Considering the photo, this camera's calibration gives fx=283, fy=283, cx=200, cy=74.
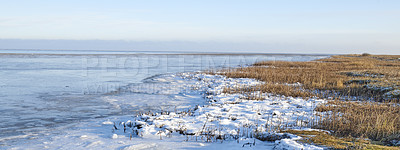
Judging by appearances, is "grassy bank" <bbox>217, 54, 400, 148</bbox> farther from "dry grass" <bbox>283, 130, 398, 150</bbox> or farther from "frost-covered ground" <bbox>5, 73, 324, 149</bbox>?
"frost-covered ground" <bbox>5, 73, 324, 149</bbox>

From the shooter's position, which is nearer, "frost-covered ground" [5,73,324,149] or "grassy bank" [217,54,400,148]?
"frost-covered ground" [5,73,324,149]

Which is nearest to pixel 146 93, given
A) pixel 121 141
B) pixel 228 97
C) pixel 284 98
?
pixel 228 97

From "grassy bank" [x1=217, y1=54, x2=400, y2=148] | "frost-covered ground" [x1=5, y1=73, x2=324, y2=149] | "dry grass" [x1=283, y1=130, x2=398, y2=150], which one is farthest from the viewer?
"grassy bank" [x1=217, y1=54, x2=400, y2=148]

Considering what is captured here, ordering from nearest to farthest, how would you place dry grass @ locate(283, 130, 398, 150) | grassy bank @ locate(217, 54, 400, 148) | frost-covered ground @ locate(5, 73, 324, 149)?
dry grass @ locate(283, 130, 398, 150), frost-covered ground @ locate(5, 73, 324, 149), grassy bank @ locate(217, 54, 400, 148)

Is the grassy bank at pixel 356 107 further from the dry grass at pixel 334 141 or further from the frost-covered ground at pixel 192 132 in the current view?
Result: the frost-covered ground at pixel 192 132

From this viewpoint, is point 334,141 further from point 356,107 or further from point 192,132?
point 356,107

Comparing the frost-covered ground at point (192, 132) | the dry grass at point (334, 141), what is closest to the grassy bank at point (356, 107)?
the dry grass at point (334, 141)

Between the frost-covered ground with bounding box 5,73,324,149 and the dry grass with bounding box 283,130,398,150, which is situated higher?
the dry grass with bounding box 283,130,398,150

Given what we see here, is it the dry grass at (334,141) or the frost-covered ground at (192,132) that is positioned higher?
the dry grass at (334,141)

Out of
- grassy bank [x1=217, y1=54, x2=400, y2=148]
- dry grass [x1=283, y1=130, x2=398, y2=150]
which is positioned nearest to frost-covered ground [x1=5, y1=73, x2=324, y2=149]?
dry grass [x1=283, y1=130, x2=398, y2=150]

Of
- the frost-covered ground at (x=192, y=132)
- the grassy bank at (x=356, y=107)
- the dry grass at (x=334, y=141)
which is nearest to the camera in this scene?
the dry grass at (x=334, y=141)

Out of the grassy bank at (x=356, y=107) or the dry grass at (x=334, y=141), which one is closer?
the dry grass at (x=334, y=141)

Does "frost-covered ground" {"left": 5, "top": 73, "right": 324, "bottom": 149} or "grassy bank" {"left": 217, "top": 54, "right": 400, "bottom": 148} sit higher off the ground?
"grassy bank" {"left": 217, "top": 54, "right": 400, "bottom": 148}

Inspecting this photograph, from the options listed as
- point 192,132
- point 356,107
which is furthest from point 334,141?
point 356,107
